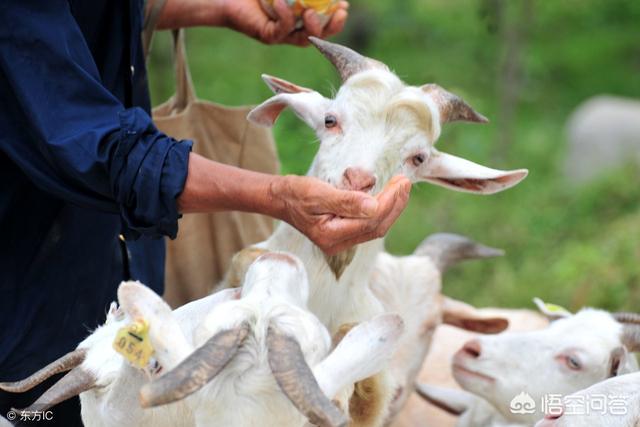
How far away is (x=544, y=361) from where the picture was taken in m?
3.38

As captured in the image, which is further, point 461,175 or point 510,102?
point 510,102

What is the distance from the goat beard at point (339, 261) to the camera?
117 inches

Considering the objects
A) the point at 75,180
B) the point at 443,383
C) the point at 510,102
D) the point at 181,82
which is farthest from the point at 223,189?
the point at 510,102

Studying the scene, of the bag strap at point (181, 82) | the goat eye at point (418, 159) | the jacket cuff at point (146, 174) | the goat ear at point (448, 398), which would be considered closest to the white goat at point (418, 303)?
the goat ear at point (448, 398)

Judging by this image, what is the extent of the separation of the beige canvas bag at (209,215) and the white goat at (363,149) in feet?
2.17

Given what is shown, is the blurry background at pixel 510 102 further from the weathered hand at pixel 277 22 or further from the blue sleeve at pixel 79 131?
the blue sleeve at pixel 79 131

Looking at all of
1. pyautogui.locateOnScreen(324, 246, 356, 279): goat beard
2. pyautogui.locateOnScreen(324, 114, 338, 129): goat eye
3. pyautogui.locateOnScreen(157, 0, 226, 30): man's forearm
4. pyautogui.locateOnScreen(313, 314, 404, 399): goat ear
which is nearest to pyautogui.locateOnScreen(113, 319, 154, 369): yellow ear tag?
pyautogui.locateOnScreen(313, 314, 404, 399): goat ear

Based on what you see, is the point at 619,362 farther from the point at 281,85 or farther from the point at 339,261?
the point at 281,85

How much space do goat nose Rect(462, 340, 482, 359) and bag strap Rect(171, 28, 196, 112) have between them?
1366mm

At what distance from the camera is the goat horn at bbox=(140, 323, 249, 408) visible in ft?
6.43

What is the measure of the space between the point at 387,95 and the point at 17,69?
1039 mm

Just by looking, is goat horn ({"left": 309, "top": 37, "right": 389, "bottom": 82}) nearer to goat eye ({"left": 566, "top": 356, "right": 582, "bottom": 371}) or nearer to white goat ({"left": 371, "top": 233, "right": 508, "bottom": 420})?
white goat ({"left": 371, "top": 233, "right": 508, "bottom": 420})

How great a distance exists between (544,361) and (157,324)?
165 cm

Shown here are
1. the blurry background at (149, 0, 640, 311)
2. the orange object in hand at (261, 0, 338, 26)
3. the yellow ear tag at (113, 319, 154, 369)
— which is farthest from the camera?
the blurry background at (149, 0, 640, 311)
